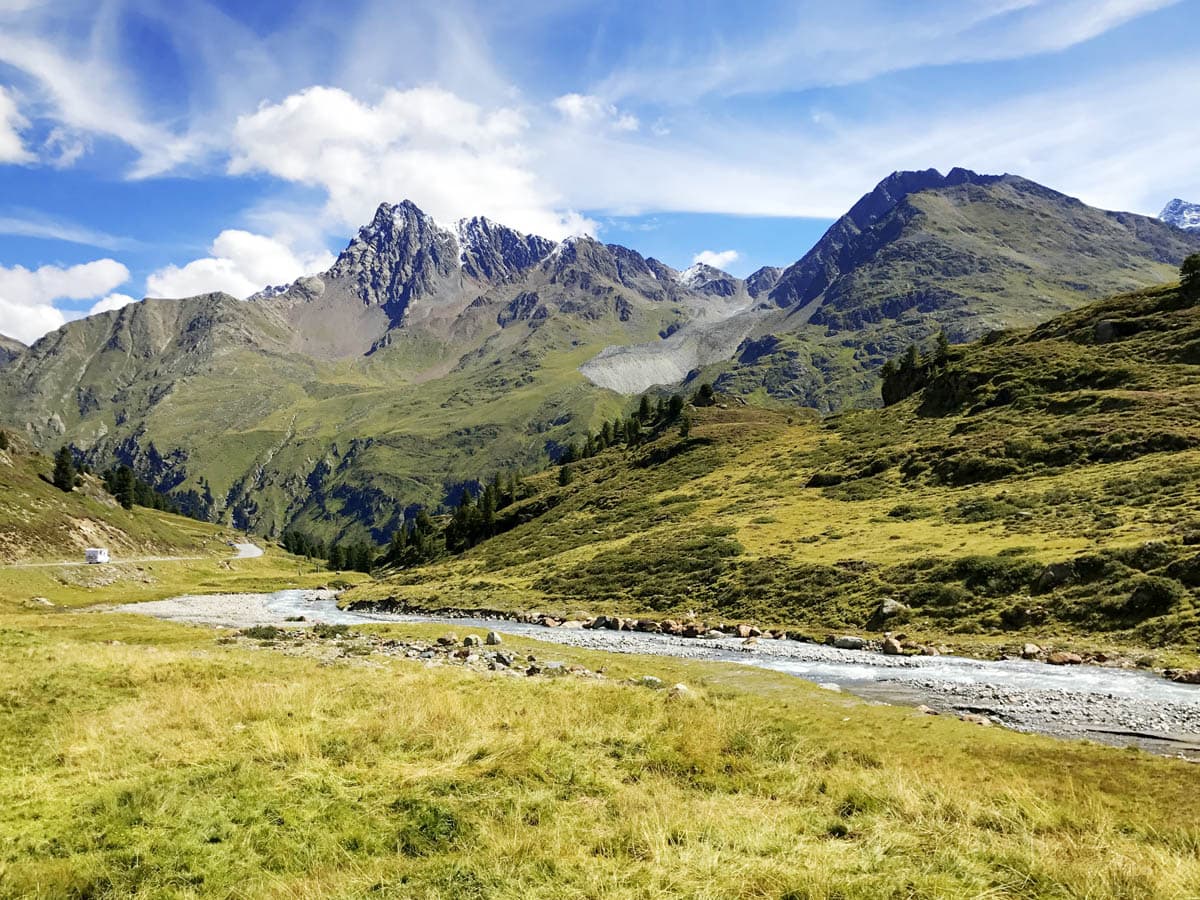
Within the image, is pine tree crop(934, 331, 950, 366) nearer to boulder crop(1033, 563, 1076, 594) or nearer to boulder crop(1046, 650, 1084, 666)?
boulder crop(1033, 563, 1076, 594)

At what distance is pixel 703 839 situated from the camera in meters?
9.64

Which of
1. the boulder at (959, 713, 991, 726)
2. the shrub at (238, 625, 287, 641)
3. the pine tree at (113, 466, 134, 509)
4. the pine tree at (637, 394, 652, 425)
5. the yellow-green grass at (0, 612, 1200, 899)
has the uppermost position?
the pine tree at (637, 394, 652, 425)

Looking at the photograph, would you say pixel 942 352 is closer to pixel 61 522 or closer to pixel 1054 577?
pixel 1054 577

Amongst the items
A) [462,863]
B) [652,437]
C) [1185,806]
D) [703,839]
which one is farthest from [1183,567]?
[652,437]

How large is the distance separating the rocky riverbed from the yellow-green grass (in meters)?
3.75

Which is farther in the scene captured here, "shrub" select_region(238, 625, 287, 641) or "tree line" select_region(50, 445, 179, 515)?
"tree line" select_region(50, 445, 179, 515)

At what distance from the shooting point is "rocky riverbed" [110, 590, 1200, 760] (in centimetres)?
2170

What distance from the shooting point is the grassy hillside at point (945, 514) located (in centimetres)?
3900

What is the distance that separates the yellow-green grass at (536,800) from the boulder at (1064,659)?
15.2 meters

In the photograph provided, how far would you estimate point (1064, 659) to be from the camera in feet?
105

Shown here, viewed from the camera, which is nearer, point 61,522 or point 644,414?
point 61,522

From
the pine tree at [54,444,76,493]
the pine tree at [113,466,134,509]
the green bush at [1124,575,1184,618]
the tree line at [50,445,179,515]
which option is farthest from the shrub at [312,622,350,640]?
the pine tree at [113,466,134,509]

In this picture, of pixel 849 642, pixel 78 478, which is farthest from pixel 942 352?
pixel 78 478

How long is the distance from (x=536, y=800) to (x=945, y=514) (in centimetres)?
6165
